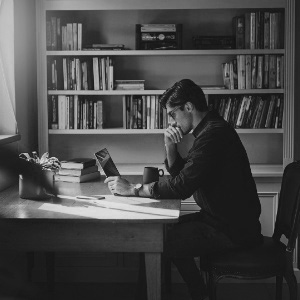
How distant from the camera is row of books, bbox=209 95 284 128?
374 centimetres

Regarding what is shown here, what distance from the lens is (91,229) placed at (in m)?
2.18

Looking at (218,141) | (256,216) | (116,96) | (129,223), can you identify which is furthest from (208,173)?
(116,96)

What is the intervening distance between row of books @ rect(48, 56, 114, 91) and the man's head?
108cm

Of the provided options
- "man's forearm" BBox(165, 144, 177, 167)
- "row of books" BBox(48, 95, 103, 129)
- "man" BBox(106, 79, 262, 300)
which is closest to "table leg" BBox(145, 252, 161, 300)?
"man" BBox(106, 79, 262, 300)

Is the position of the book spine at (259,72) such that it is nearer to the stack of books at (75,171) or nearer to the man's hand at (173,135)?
the man's hand at (173,135)

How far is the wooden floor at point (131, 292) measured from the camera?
340 centimetres

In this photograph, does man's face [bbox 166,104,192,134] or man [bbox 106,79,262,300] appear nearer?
man [bbox 106,79,262,300]

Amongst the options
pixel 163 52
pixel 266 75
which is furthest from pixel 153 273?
pixel 266 75

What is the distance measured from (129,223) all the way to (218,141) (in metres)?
0.62

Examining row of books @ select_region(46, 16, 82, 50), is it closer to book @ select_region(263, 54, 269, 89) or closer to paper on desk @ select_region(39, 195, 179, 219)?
book @ select_region(263, 54, 269, 89)

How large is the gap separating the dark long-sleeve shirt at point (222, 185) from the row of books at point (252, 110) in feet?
4.04

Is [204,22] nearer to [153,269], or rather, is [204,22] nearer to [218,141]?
[218,141]

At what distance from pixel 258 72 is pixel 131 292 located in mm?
1685

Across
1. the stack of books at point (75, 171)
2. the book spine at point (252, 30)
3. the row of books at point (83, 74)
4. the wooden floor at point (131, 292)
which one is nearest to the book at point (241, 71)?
the book spine at point (252, 30)
